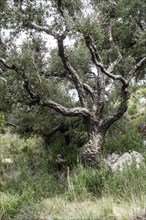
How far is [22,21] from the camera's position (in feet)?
35.9

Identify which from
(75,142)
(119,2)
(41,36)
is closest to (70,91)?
(75,142)

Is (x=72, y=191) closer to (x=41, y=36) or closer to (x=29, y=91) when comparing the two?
(x=29, y=91)

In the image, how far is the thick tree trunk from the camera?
1111 centimetres

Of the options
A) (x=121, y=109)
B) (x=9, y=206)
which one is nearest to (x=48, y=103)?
(x=121, y=109)

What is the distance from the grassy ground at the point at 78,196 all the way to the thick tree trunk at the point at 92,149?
798 mm

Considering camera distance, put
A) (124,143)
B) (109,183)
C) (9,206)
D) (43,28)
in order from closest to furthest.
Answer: (9,206)
(109,183)
(43,28)
(124,143)

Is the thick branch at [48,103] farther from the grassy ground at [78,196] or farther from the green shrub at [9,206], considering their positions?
the green shrub at [9,206]

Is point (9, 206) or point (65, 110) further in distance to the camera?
point (65, 110)

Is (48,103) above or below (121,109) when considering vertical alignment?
above

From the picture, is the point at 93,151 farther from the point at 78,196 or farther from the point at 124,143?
the point at 78,196

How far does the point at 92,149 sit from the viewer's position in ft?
36.8

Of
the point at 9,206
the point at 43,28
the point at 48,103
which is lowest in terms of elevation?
the point at 9,206

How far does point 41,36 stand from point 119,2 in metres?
2.95

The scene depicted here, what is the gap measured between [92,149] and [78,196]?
2611 millimetres
